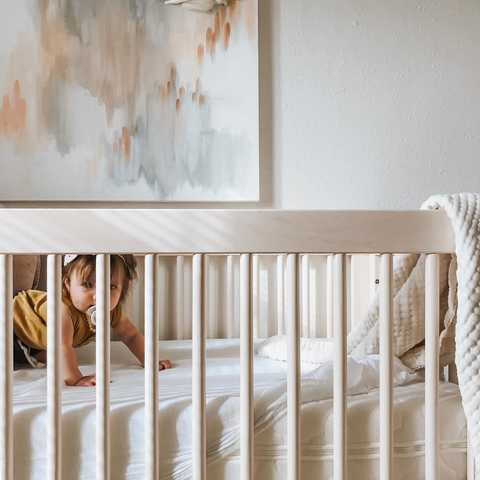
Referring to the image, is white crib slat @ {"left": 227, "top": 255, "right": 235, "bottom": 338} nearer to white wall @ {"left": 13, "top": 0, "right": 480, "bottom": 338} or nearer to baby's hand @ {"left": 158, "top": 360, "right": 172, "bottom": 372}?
white wall @ {"left": 13, "top": 0, "right": 480, "bottom": 338}

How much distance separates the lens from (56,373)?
2.04 ft

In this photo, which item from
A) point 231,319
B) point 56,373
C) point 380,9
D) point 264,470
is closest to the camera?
point 56,373

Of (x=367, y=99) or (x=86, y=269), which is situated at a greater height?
(x=367, y=99)

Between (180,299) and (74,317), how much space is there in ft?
1.53

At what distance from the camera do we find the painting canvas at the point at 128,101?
148 centimetres

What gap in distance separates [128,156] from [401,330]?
0.96 meters

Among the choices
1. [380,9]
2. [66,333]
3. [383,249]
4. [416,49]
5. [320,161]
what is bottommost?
[66,333]

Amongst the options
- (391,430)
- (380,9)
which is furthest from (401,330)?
(380,9)

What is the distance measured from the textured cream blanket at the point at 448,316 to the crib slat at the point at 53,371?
501mm

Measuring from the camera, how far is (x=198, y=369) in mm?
634

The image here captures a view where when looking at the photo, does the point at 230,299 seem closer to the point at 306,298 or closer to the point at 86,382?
the point at 306,298

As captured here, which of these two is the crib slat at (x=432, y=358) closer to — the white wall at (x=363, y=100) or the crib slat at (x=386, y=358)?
the crib slat at (x=386, y=358)

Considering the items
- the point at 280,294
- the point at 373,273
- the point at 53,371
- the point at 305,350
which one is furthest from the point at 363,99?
the point at 53,371

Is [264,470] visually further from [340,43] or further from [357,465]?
[340,43]
